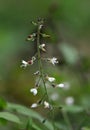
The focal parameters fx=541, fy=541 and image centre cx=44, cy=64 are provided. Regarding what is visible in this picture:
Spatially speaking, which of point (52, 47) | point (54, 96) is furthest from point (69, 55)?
point (52, 47)

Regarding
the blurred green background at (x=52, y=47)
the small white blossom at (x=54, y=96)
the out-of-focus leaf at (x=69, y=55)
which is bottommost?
the blurred green background at (x=52, y=47)

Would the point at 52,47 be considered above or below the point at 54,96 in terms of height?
below

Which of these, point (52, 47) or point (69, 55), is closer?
point (69, 55)

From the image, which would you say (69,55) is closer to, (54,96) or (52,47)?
(54,96)

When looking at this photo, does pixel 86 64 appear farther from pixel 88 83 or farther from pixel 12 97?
pixel 12 97

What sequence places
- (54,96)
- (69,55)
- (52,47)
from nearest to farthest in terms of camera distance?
(54,96), (69,55), (52,47)

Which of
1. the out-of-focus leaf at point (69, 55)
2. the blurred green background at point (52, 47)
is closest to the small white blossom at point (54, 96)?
the blurred green background at point (52, 47)

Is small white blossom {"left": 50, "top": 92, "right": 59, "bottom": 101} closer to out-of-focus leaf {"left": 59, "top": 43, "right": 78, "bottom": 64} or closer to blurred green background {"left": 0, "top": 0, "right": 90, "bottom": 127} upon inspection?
blurred green background {"left": 0, "top": 0, "right": 90, "bottom": 127}

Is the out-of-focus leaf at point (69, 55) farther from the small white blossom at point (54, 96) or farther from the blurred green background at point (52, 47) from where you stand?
the small white blossom at point (54, 96)
